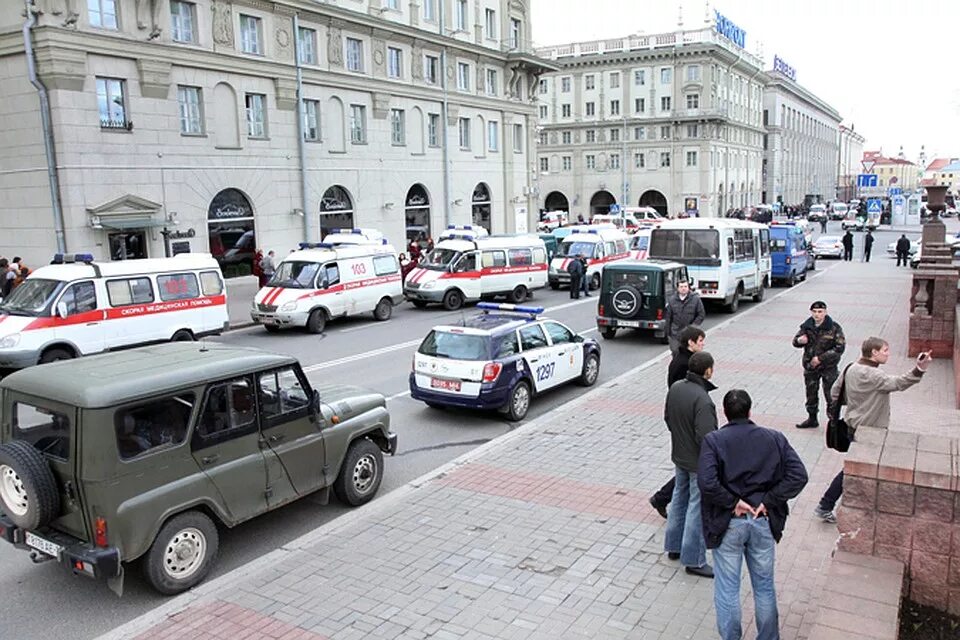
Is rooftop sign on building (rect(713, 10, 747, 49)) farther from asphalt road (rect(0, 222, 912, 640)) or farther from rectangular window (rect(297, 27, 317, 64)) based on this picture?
asphalt road (rect(0, 222, 912, 640))

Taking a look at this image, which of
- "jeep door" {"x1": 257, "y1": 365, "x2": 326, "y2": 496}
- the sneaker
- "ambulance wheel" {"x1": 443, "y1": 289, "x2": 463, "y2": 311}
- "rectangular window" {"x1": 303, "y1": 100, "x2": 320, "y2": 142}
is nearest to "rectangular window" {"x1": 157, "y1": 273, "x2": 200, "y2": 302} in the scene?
"ambulance wheel" {"x1": 443, "y1": 289, "x2": 463, "y2": 311}

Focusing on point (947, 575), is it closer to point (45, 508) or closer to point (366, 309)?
point (45, 508)

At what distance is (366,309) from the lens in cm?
2281

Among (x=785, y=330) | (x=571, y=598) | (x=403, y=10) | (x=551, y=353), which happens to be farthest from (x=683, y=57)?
(x=571, y=598)

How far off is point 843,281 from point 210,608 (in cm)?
3129

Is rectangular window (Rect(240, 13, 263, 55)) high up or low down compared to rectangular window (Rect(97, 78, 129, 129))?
up

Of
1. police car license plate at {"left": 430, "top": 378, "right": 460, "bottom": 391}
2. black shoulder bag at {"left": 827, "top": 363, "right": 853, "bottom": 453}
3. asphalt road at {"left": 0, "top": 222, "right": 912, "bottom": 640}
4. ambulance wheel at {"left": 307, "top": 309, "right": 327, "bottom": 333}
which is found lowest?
asphalt road at {"left": 0, "top": 222, "right": 912, "bottom": 640}

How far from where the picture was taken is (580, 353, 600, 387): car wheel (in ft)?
46.1

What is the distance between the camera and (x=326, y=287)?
21344 mm

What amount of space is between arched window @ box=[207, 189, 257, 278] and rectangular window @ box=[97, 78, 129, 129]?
14.8 feet

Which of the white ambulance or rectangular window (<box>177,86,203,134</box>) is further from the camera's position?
the white ambulance

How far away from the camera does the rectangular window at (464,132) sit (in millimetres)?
43375

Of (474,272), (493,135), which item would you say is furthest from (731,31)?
(474,272)

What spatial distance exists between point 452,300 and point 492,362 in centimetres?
1383
